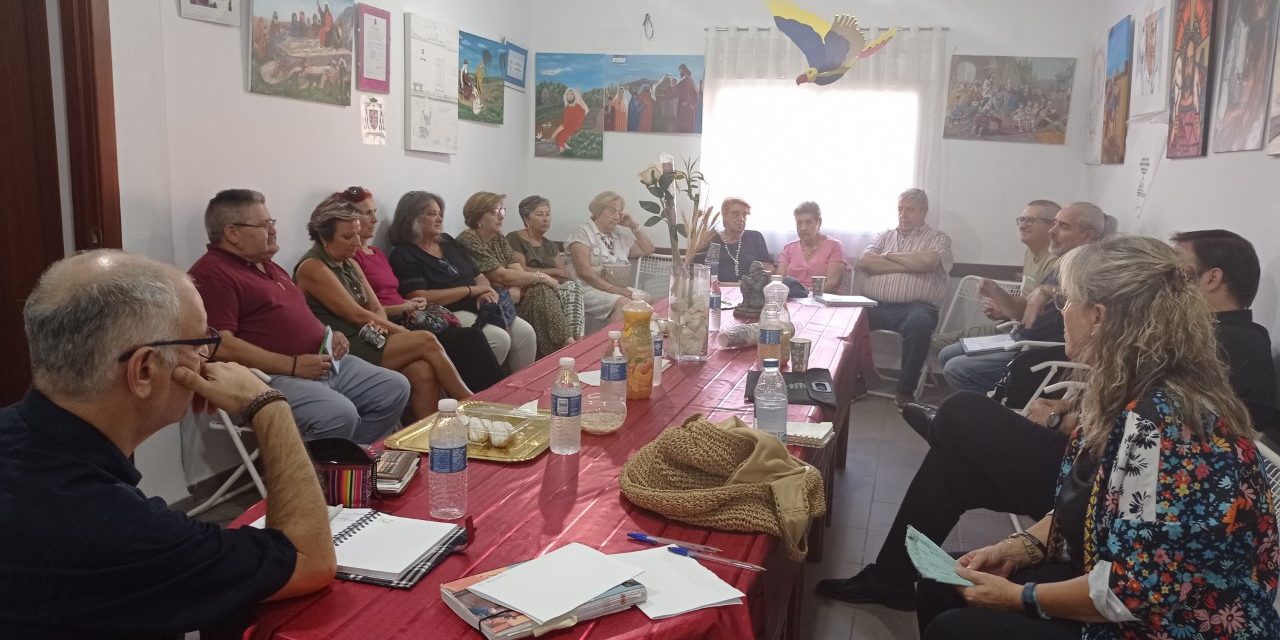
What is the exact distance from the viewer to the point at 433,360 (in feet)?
12.4

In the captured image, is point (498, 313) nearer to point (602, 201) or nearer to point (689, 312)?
point (602, 201)

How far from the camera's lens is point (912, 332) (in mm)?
5488

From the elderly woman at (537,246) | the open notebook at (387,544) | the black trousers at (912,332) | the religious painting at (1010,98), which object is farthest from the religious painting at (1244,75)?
the elderly woman at (537,246)

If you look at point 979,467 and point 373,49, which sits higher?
point 373,49

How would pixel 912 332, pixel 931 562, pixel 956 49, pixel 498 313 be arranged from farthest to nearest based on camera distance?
1. pixel 956 49
2. pixel 912 332
3. pixel 498 313
4. pixel 931 562

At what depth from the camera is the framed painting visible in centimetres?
436

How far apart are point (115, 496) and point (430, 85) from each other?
418 cm

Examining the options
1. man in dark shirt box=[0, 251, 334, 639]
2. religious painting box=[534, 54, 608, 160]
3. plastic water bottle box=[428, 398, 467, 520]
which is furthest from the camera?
religious painting box=[534, 54, 608, 160]

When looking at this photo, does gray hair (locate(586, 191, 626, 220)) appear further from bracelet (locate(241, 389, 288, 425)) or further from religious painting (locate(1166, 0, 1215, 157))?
bracelet (locate(241, 389, 288, 425))

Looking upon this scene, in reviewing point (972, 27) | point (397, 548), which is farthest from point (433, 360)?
point (972, 27)

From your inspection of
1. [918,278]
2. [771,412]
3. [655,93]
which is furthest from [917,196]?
[771,412]

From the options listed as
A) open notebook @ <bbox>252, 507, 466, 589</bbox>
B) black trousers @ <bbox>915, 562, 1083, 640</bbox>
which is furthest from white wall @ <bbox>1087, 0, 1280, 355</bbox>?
open notebook @ <bbox>252, 507, 466, 589</bbox>

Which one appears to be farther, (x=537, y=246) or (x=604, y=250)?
(x=604, y=250)

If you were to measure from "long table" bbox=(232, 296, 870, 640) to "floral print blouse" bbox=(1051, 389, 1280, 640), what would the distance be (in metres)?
0.59
